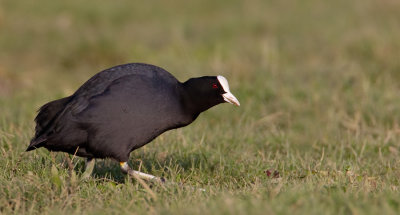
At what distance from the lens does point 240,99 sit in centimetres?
803

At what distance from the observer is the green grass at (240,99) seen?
433cm

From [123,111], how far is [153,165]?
0.77 m

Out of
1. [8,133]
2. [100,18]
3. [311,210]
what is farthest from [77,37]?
[311,210]

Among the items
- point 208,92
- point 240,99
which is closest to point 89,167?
point 208,92

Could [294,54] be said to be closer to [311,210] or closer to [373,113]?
[373,113]

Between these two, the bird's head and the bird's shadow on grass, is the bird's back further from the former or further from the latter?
the bird's shadow on grass

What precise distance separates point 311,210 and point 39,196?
6.10ft

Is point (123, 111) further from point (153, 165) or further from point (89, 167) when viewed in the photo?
point (153, 165)

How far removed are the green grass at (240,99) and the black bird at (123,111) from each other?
24cm

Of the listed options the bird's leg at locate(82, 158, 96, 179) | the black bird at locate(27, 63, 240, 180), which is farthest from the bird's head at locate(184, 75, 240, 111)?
the bird's leg at locate(82, 158, 96, 179)

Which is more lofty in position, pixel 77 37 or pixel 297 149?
pixel 77 37

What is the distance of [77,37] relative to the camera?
11336mm

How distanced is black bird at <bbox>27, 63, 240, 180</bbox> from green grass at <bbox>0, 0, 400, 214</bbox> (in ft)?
0.78

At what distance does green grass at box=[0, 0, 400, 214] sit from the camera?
14.2 ft
